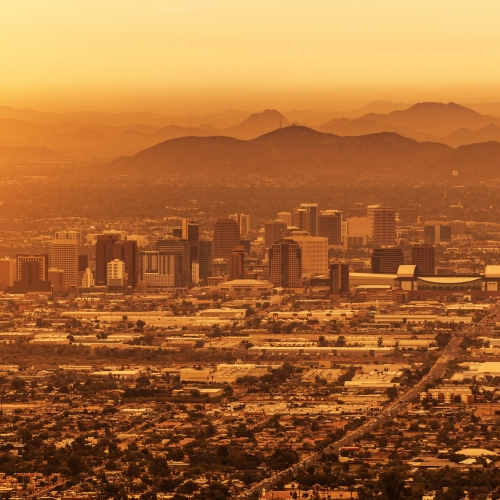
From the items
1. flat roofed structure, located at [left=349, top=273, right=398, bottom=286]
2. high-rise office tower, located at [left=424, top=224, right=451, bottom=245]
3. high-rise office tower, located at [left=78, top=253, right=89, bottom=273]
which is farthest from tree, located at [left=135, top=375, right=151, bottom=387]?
high-rise office tower, located at [left=424, top=224, right=451, bottom=245]

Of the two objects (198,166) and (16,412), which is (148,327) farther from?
(198,166)

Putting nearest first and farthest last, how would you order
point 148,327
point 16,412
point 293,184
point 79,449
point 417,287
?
point 79,449 → point 16,412 → point 148,327 → point 417,287 → point 293,184

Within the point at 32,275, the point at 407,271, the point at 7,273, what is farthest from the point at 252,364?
the point at 7,273

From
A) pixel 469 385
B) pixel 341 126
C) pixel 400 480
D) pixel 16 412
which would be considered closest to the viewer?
pixel 400 480

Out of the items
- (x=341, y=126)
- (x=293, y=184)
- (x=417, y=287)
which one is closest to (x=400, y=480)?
(x=417, y=287)

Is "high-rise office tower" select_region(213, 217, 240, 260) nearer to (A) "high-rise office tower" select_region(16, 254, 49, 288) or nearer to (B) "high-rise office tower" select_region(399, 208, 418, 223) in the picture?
(A) "high-rise office tower" select_region(16, 254, 49, 288)
